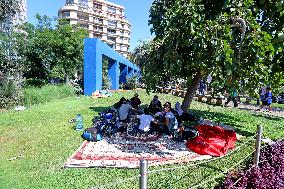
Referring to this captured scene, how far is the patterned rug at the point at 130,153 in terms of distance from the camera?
758cm

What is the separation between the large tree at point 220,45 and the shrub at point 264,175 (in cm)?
207

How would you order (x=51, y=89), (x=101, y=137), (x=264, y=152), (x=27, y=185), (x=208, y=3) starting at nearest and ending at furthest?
(x=27, y=185) < (x=264, y=152) < (x=101, y=137) < (x=208, y=3) < (x=51, y=89)

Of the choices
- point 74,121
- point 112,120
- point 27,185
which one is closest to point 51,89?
point 74,121

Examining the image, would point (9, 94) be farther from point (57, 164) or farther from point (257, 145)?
point (257, 145)

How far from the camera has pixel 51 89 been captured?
2378cm

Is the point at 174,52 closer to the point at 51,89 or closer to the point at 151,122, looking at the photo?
the point at 151,122

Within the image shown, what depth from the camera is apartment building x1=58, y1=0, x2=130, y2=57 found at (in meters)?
81.1

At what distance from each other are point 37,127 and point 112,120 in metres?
3.16

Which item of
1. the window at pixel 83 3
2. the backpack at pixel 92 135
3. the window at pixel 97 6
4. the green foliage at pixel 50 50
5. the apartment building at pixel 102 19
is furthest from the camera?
the window at pixel 97 6

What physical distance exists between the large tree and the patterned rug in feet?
5.93

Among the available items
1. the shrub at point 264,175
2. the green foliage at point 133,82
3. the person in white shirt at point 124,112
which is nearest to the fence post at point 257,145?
the shrub at point 264,175

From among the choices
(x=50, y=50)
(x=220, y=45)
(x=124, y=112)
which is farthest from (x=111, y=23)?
(x=220, y=45)

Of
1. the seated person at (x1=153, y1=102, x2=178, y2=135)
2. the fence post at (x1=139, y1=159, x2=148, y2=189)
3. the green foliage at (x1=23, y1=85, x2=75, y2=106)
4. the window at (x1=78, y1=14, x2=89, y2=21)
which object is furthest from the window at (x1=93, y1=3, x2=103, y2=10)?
the fence post at (x1=139, y1=159, x2=148, y2=189)

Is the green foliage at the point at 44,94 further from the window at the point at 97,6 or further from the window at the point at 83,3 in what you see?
the window at the point at 97,6
